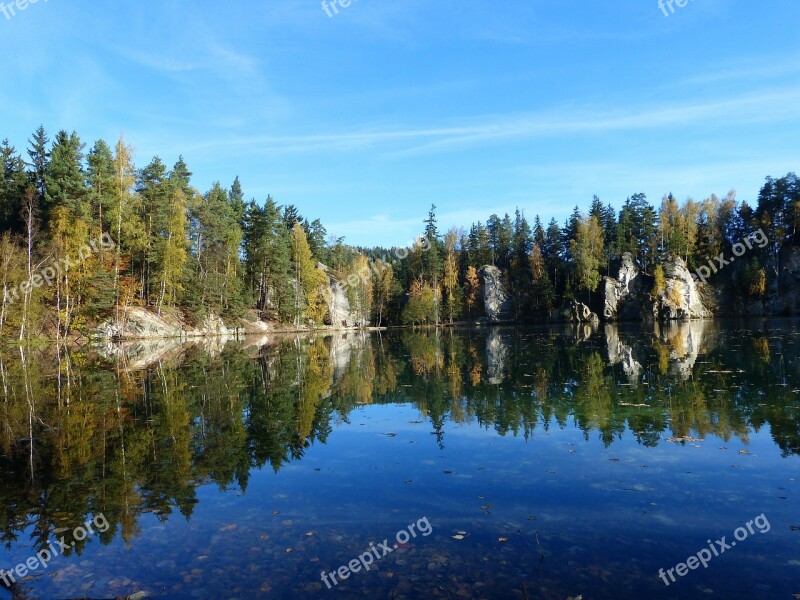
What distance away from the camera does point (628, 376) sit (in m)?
20.1

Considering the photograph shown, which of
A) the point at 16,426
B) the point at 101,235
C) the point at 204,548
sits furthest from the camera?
the point at 101,235

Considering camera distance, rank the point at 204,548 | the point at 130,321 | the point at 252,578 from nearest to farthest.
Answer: the point at 252,578 < the point at 204,548 < the point at 130,321

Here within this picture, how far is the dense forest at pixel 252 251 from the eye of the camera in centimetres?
4541

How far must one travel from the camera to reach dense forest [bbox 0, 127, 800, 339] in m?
45.4

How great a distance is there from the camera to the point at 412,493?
849 cm

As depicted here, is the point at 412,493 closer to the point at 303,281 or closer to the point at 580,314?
the point at 303,281

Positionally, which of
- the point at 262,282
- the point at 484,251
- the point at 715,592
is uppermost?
the point at 484,251

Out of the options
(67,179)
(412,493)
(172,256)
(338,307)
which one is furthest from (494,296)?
(412,493)

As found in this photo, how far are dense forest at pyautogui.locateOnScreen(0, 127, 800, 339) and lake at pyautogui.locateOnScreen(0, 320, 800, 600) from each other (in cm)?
3314

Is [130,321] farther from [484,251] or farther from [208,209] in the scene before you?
[484,251]

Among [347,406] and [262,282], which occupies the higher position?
[262,282]

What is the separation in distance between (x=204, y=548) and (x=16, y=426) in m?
10.8

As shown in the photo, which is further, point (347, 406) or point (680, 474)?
point (347, 406)

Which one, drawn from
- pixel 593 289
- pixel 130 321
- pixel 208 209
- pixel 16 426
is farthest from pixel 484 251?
pixel 16 426
